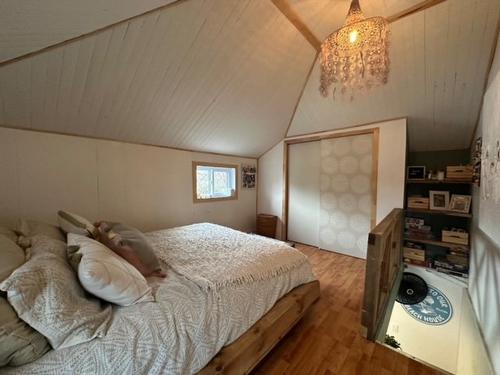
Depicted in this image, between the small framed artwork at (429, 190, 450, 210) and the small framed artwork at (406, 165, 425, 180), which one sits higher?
the small framed artwork at (406, 165, 425, 180)

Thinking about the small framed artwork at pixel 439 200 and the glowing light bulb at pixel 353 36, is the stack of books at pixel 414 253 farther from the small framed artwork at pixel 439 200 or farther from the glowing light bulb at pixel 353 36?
the glowing light bulb at pixel 353 36

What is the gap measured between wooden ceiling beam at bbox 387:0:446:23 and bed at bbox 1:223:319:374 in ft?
7.73

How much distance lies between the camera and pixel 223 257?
5.34 ft

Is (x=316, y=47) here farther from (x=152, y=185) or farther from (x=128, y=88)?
(x=152, y=185)

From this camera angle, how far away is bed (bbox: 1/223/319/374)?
0.78 meters

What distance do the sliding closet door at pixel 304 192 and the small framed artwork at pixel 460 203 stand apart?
177 centimetres

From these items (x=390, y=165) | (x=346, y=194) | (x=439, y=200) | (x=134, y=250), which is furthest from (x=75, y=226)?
(x=439, y=200)

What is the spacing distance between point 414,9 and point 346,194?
7.50 feet

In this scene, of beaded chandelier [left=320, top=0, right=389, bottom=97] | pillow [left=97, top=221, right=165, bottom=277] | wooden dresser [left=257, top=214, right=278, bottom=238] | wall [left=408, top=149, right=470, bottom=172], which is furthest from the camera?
→ wooden dresser [left=257, top=214, right=278, bottom=238]

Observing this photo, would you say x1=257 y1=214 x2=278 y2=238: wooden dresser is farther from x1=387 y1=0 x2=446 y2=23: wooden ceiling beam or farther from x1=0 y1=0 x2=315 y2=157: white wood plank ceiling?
x1=387 y1=0 x2=446 y2=23: wooden ceiling beam

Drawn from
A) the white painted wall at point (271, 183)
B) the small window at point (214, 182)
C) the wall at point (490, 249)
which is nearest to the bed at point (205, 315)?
the wall at point (490, 249)

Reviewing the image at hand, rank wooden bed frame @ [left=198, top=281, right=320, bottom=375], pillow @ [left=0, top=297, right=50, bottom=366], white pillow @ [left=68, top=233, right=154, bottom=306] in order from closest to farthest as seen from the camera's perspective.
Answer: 1. pillow @ [left=0, top=297, right=50, bottom=366]
2. white pillow @ [left=68, top=233, right=154, bottom=306]
3. wooden bed frame @ [left=198, top=281, right=320, bottom=375]

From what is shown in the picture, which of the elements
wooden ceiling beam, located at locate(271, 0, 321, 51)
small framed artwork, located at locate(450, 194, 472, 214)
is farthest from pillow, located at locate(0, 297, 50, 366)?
small framed artwork, located at locate(450, 194, 472, 214)

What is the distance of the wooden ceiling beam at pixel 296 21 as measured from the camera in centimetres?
176
